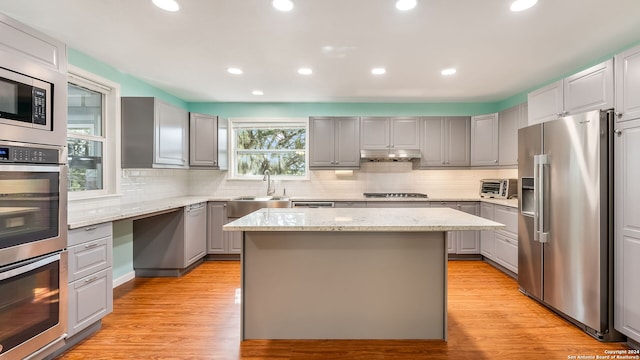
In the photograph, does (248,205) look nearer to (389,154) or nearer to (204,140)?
(204,140)

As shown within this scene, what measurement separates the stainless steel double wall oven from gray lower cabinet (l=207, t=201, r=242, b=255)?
2331 millimetres

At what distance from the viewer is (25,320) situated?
1815mm

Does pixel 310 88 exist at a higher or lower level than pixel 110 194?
higher

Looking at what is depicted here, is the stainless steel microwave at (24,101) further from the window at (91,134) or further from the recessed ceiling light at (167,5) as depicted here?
the window at (91,134)

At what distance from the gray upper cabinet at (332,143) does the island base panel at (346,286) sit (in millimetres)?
2572

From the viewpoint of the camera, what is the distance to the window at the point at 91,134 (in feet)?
9.82

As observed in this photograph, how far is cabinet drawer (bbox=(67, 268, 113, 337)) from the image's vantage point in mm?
2154

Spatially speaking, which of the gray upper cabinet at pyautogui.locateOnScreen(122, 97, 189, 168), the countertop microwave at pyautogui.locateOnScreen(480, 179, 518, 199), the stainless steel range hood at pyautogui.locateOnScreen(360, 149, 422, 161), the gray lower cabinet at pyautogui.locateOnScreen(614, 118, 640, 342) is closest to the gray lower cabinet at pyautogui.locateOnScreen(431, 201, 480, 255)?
the countertop microwave at pyautogui.locateOnScreen(480, 179, 518, 199)

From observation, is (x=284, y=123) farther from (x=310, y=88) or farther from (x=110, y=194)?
(x=110, y=194)

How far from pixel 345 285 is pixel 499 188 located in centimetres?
317

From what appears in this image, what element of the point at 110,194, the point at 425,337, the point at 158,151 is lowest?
the point at 425,337

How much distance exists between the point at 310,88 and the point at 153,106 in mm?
1916

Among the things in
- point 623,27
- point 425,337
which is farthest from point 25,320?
point 623,27

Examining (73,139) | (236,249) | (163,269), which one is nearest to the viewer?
(73,139)
